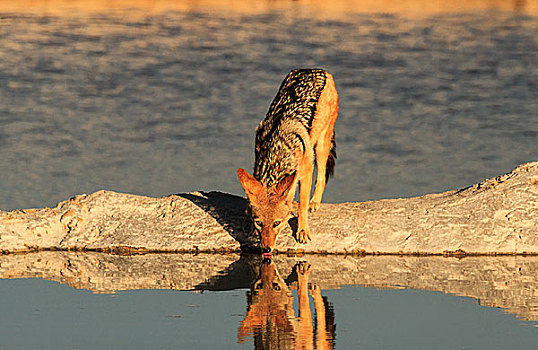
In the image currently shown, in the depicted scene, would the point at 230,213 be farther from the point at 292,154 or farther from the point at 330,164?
the point at 330,164

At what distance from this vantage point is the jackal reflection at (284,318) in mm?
7613

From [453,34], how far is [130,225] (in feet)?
76.0

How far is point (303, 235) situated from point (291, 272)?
1388 millimetres

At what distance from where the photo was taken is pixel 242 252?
39.4 feet

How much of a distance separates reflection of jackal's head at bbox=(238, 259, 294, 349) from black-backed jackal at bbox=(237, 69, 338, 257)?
4.26ft

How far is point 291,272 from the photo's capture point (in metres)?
10.6

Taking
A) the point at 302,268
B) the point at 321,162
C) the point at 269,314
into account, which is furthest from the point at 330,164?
the point at 269,314

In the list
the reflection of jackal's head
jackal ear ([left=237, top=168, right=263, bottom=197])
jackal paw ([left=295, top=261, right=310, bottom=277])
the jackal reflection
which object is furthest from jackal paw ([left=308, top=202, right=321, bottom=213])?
the jackal reflection

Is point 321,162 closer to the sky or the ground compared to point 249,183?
closer to the ground

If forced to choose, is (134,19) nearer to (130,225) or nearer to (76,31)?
(76,31)

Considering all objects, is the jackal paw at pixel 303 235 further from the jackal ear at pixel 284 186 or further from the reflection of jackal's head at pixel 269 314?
the reflection of jackal's head at pixel 269 314

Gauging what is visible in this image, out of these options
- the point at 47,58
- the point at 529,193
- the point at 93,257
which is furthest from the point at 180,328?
the point at 47,58

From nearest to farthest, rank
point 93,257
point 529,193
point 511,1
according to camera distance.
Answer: point 93,257 < point 529,193 < point 511,1

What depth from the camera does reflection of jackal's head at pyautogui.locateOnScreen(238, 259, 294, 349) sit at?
7.70 meters
